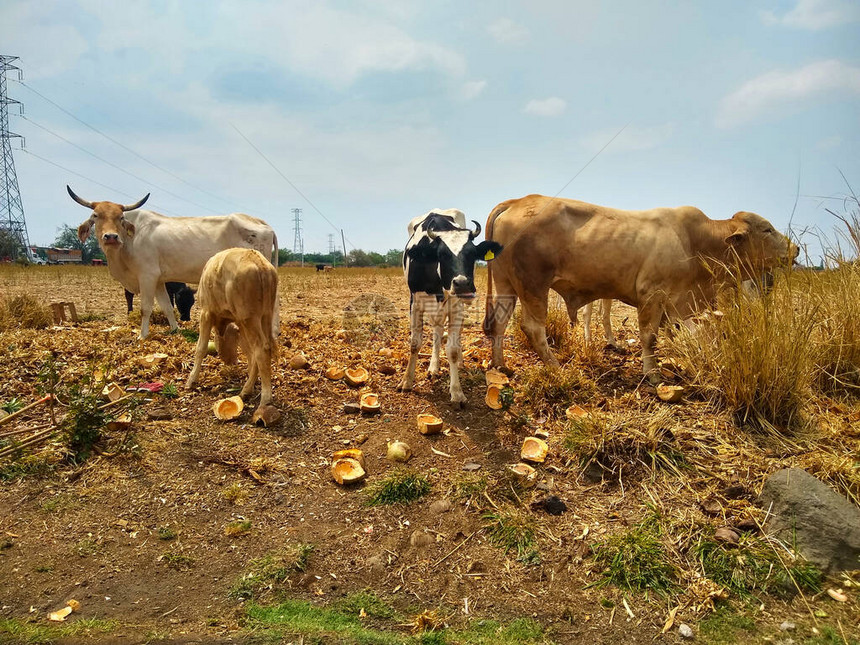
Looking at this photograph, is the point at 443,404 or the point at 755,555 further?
the point at 443,404

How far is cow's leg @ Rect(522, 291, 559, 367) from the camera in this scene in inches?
227

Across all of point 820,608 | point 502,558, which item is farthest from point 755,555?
point 502,558

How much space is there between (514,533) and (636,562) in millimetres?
754

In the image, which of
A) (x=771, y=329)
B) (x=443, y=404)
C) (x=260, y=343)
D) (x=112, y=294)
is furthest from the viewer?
(x=112, y=294)

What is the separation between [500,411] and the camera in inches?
200

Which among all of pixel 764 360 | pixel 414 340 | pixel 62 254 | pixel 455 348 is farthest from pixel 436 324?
pixel 62 254

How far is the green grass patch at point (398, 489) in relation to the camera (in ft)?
12.4

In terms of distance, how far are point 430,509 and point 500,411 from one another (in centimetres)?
160

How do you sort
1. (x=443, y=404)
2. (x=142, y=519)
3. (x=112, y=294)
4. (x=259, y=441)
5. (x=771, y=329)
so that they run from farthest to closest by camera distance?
(x=112, y=294) → (x=443, y=404) → (x=259, y=441) → (x=771, y=329) → (x=142, y=519)

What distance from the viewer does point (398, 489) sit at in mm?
Result: 3854

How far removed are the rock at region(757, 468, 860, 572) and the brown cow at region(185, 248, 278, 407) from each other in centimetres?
418

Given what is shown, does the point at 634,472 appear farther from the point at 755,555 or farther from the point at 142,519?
the point at 142,519

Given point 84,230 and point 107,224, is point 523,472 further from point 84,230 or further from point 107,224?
point 84,230

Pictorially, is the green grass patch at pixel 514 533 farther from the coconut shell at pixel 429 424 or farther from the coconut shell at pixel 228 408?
the coconut shell at pixel 228 408
